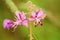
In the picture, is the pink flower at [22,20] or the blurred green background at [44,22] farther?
the blurred green background at [44,22]

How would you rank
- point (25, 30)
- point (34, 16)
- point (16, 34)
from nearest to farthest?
1. point (34, 16)
2. point (25, 30)
3. point (16, 34)

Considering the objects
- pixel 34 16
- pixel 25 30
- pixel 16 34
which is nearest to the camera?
pixel 34 16

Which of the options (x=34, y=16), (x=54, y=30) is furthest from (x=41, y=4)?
(x=34, y=16)

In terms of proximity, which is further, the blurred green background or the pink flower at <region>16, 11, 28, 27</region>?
the blurred green background

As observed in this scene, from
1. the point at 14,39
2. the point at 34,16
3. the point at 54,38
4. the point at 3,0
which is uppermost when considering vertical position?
the point at 3,0

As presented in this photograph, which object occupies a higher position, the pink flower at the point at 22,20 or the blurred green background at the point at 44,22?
the blurred green background at the point at 44,22

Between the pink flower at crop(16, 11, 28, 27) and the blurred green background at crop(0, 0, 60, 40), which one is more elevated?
the blurred green background at crop(0, 0, 60, 40)

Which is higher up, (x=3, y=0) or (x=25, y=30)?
(x=3, y=0)

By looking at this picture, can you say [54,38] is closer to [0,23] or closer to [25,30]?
[25,30]
